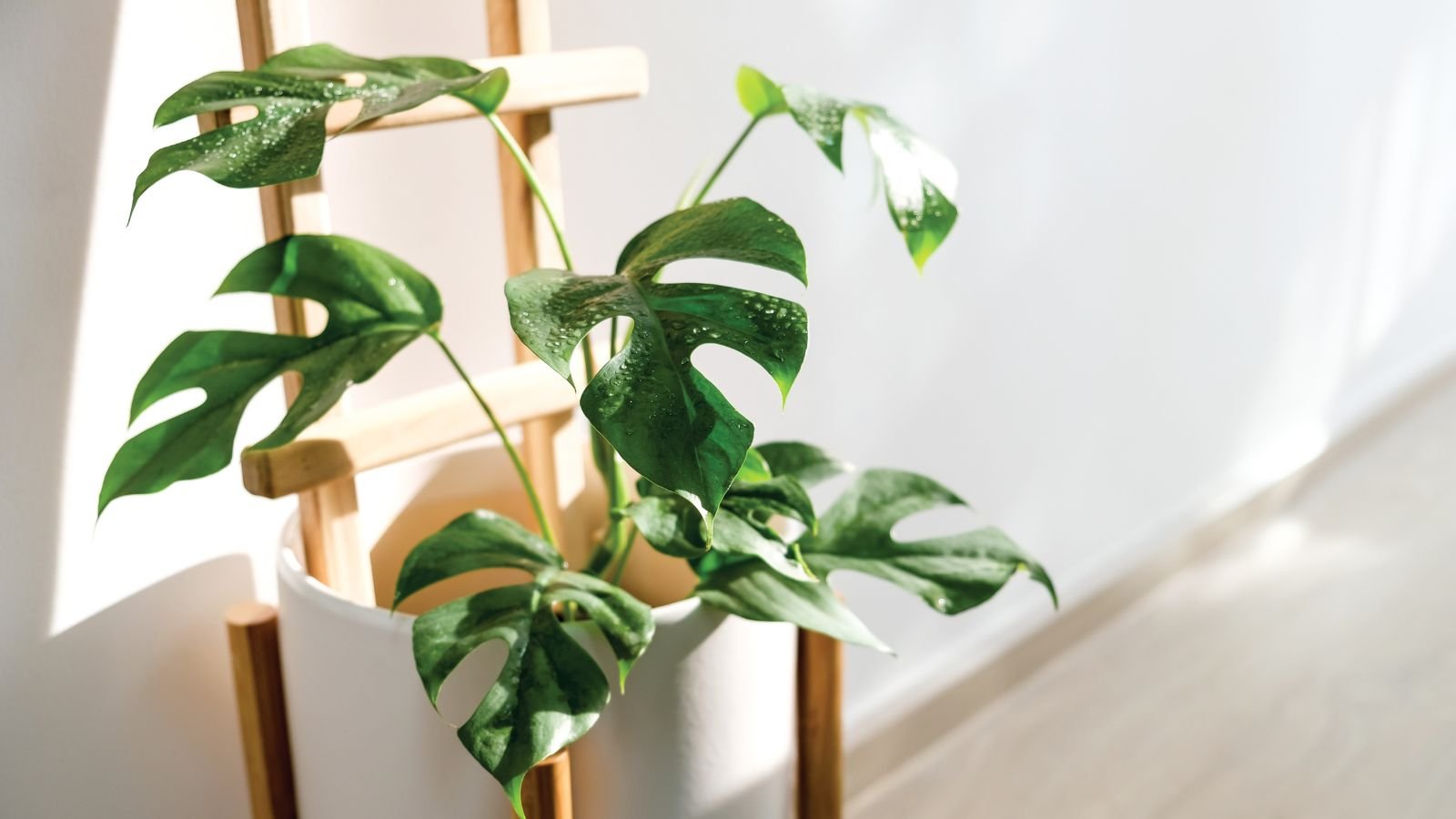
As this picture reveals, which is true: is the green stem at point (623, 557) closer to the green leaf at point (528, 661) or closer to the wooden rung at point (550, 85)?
the green leaf at point (528, 661)

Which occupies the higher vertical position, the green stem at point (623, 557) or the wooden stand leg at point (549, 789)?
the green stem at point (623, 557)

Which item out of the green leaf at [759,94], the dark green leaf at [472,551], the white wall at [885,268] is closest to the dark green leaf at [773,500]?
the dark green leaf at [472,551]

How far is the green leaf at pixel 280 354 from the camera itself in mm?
750

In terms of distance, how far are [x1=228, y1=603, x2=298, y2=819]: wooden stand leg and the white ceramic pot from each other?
0.05 meters

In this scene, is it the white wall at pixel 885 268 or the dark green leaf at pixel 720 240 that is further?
the white wall at pixel 885 268

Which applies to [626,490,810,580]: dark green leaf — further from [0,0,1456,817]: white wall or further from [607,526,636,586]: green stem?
[0,0,1456,817]: white wall

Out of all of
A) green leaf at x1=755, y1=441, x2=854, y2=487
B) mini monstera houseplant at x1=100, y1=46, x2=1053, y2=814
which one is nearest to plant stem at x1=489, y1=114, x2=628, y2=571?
mini monstera houseplant at x1=100, y1=46, x2=1053, y2=814

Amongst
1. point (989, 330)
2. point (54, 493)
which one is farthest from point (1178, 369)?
point (54, 493)

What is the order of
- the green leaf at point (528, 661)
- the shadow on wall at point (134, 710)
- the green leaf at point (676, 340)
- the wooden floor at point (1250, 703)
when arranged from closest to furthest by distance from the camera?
1. the green leaf at point (676, 340)
2. the green leaf at point (528, 661)
3. the shadow on wall at point (134, 710)
4. the wooden floor at point (1250, 703)

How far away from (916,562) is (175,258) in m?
0.53

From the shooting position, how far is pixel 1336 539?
2.14 m

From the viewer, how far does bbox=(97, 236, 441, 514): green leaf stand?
750 mm

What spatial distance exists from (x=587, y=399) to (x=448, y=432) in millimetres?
354

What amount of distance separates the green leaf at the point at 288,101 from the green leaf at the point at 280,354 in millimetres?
104
